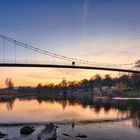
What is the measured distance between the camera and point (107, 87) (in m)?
145

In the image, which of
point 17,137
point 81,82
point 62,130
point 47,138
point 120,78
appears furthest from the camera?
point 81,82

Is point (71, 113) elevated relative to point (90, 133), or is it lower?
lower

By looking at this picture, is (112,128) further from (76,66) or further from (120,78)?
(120,78)

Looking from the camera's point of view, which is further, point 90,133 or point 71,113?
point 71,113

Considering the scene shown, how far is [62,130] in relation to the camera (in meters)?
31.7

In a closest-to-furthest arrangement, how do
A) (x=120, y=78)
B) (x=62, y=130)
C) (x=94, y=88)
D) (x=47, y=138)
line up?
(x=47, y=138) → (x=62, y=130) → (x=120, y=78) → (x=94, y=88)

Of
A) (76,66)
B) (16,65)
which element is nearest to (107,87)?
(76,66)

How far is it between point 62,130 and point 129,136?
22.6 ft

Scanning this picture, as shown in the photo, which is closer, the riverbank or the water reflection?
the riverbank

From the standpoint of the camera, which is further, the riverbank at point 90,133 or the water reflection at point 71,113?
the water reflection at point 71,113

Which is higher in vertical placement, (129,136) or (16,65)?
(16,65)

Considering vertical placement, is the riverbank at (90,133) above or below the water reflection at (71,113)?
above

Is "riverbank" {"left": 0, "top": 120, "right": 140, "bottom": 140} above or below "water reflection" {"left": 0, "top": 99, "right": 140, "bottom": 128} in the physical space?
above

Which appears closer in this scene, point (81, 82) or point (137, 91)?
point (137, 91)
